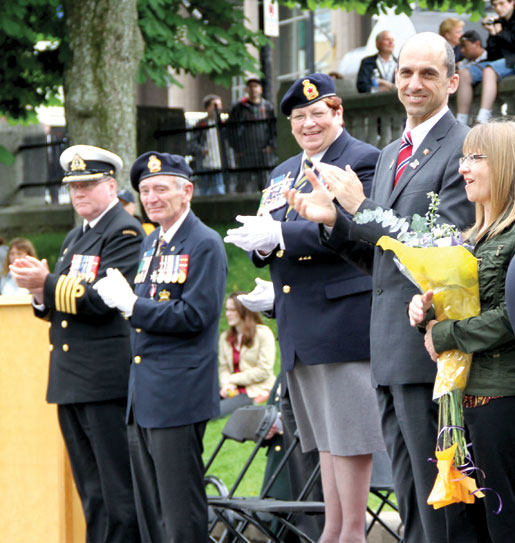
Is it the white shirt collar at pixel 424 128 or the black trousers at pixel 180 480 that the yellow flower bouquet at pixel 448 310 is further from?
the black trousers at pixel 180 480

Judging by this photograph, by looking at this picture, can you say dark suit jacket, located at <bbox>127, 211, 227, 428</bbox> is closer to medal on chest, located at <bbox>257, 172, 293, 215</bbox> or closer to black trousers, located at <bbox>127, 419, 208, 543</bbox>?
black trousers, located at <bbox>127, 419, 208, 543</bbox>

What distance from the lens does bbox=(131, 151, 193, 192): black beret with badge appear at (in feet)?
19.0

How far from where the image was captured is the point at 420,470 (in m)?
4.18

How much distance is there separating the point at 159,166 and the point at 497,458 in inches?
103

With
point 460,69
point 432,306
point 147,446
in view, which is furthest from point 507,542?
point 460,69

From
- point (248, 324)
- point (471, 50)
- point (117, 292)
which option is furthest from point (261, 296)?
point (471, 50)

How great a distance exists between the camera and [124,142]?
41.1 ft

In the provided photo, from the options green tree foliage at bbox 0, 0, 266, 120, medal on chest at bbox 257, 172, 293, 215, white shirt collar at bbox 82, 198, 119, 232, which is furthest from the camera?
green tree foliage at bbox 0, 0, 266, 120

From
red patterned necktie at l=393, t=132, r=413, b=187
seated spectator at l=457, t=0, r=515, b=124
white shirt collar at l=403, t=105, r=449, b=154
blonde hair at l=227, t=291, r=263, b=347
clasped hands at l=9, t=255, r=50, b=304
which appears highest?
seated spectator at l=457, t=0, r=515, b=124

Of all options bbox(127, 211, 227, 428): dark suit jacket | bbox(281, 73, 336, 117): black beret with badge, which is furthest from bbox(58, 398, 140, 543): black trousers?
bbox(281, 73, 336, 117): black beret with badge

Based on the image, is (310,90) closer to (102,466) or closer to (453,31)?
(102,466)

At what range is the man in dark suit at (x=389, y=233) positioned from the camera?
4.18 m

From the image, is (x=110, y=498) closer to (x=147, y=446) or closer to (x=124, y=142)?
(x=147, y=446)

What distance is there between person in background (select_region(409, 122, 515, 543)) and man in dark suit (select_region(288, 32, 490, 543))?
0.59 ft
